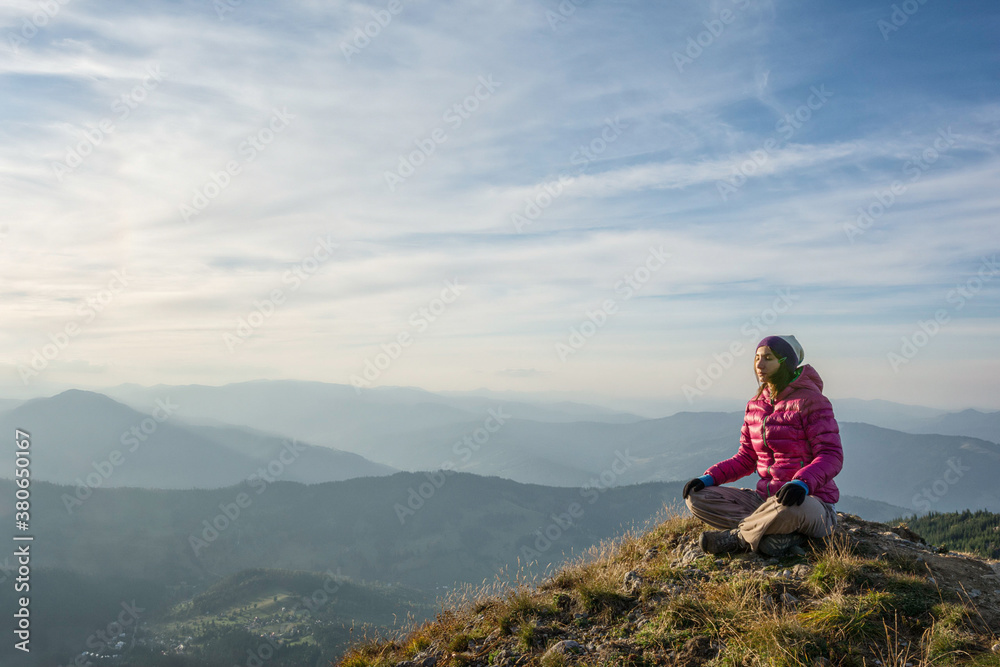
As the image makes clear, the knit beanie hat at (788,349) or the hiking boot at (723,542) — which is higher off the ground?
the knit beanie hat at (788,349)

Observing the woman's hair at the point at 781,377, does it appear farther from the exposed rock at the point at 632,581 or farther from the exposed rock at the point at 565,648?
the exposed rock at the point at 565,648

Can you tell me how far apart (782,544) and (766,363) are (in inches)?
87.2

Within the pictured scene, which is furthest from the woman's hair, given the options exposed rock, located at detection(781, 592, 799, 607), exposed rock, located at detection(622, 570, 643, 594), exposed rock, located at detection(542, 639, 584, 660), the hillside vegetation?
exposed rock, located at detection(542, 639, 584, 660)

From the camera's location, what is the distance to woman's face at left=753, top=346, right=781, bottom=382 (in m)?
7.08

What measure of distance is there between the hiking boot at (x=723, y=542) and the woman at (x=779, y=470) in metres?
0.01

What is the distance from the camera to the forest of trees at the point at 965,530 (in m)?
24.3

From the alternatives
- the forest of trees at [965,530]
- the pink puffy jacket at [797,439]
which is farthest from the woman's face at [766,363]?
the forest of trees at [965,530]

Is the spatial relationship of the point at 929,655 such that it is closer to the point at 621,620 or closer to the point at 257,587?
the point at 621,620

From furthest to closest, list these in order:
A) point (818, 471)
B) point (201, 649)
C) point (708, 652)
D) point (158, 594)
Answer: point (158, 594) < point (201, 649) < point (818, 471) < point (708, 652)

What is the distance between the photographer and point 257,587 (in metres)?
136

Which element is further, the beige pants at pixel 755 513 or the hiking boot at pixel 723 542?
the hiking boot at pixel 723 542

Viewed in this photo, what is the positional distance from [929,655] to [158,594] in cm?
18915

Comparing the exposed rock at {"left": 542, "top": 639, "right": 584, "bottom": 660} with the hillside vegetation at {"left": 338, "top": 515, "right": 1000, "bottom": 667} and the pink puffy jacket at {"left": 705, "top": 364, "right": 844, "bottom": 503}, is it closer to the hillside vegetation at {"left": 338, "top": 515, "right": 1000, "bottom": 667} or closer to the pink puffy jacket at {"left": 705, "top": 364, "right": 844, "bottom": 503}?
the hillside vegetation at {"left": 338, "top": 515, "right": 1000, "bottom": 667}

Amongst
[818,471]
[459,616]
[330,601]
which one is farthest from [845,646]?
[330,601]
